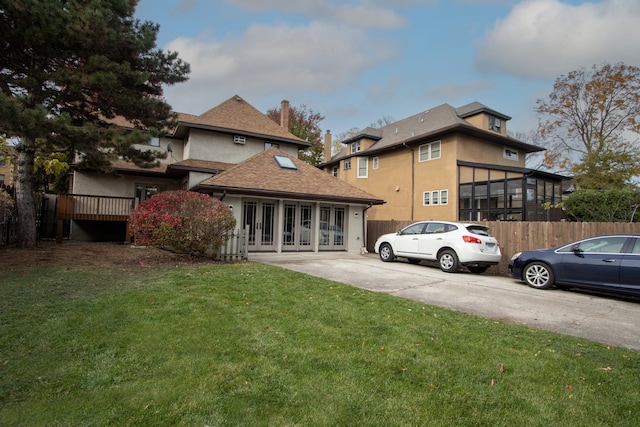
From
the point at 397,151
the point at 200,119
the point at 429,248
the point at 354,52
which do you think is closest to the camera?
the point at 429,248

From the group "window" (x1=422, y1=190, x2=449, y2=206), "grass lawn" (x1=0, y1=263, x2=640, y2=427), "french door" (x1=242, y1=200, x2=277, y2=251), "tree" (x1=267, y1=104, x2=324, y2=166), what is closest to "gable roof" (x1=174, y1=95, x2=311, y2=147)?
"french door" (x1=242, y1=200, x2=277, y2=251)

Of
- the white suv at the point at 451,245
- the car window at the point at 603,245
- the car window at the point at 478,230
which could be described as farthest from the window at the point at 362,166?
the car window at the point at 603,245

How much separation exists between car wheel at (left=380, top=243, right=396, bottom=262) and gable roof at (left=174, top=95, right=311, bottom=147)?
431 inches

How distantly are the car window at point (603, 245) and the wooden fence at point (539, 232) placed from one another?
268 centimetres

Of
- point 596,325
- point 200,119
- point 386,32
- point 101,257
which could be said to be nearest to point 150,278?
point 101,257

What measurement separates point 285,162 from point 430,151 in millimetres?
9807

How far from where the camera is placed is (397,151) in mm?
24328

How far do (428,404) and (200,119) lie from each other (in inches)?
800

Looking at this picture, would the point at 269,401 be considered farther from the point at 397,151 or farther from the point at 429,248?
the point at 397,151

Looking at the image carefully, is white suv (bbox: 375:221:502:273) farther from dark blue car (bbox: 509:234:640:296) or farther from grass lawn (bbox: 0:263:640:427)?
grass lawn (bbox: 0:263:640:427)

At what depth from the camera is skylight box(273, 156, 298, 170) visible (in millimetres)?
16934

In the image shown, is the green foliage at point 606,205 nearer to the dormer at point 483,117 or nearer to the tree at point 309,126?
the dormer at point 483,117

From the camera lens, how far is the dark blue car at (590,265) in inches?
284

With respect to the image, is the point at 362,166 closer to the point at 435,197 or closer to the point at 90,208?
the point at 435,197
